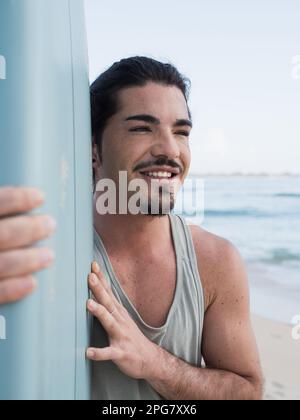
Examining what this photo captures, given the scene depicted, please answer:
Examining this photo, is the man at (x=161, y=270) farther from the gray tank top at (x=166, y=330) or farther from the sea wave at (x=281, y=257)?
the sea wave at (x=281, y=257)

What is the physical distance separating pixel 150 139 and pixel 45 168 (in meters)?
0.62

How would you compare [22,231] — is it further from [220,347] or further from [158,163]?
[220,347]

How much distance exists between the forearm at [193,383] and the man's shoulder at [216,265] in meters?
0.21

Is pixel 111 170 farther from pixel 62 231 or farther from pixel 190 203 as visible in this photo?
pixel 190 203

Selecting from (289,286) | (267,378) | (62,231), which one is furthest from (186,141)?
(289,286)

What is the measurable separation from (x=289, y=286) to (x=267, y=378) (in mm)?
3154

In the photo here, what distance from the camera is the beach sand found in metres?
4.05

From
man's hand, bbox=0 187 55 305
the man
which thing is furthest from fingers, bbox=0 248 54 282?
the man

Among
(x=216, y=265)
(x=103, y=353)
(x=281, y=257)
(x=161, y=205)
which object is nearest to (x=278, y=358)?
(x=216, y=265)

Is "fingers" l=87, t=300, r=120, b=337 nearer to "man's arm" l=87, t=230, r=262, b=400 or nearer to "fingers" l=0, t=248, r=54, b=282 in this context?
"man's arm" l=87, t=230, r=262, b=400

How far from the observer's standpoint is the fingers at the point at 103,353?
1.19 metres

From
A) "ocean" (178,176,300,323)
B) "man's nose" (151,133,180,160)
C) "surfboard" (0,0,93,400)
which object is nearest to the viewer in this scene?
"surfboard" (0,0,93,400)

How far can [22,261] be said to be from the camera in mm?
784

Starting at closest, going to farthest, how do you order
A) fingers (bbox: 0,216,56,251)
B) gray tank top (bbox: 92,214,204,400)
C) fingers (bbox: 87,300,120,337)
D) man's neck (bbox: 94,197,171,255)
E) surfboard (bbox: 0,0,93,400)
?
fingers (bbox: 0,216,56,251)
surfboard (bbox: 0,0,93,400)
fingers (bbox: 87,300,120,337)
gray tank top (bbox: 92,214,204,400)
man's neck (bbox: 94,197,171,255)
